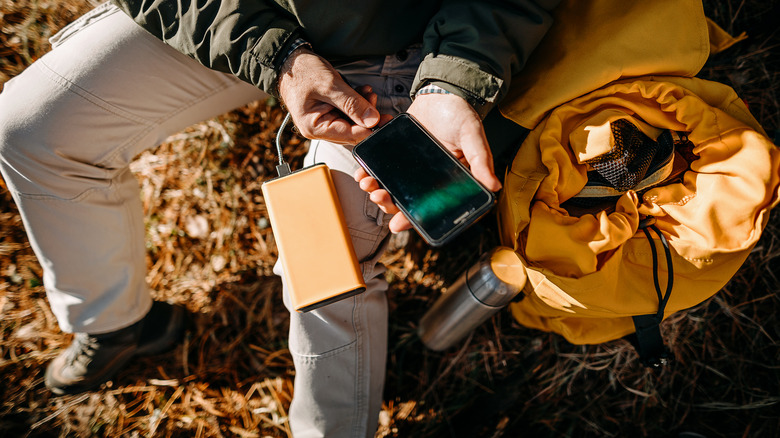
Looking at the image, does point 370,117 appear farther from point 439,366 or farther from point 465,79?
point 439,366

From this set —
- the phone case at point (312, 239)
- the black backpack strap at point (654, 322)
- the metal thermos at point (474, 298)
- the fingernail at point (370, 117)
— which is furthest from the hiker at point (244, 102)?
the black backpack strap at point (654, 322)

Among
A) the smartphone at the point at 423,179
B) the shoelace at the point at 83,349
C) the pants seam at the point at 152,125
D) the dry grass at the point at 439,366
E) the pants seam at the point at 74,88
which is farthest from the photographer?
the dry grass at the point at 439,366

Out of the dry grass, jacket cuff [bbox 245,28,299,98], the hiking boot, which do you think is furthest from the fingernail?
the hiking boot

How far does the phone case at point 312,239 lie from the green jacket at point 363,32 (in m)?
0.31

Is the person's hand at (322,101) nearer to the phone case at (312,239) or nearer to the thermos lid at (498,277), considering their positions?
the phone case at (312,239)

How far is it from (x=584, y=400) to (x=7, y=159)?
247 centimetres

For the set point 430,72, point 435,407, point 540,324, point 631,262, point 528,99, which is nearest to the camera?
point 430,72

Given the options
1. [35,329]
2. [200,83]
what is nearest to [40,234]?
[200,83]

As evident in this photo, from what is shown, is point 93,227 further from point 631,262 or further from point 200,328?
point 631,262

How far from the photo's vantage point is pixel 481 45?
3.55 ft

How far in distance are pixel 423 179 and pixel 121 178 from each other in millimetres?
1176

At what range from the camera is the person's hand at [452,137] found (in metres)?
1.08

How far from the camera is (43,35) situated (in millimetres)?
2152

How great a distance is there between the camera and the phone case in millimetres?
1160
